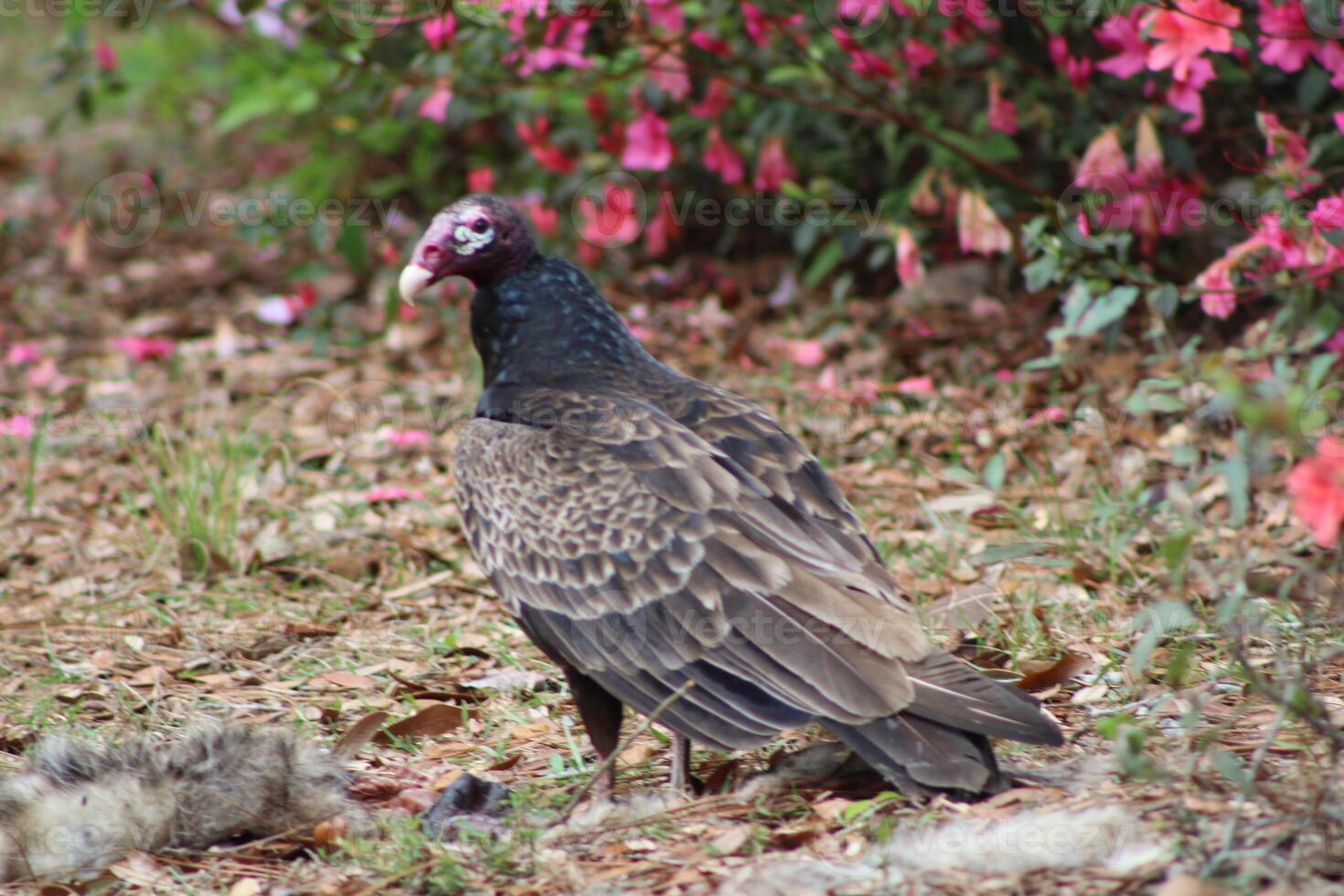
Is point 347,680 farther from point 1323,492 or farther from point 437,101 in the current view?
point 1323,492

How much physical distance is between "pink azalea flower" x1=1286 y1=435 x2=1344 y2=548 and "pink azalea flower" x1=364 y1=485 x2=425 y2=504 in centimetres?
364

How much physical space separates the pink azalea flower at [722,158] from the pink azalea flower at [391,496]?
1946mm

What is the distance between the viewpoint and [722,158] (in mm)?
6305

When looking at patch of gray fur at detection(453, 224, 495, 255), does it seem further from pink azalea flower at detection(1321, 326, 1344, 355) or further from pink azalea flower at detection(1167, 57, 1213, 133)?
pink azalea flower at detection(1321, 326, 1344, 355)

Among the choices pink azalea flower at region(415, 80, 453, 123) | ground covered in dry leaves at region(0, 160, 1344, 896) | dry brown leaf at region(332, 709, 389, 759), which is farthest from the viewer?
pink azalea flower at region(415, 80, 453, 123)

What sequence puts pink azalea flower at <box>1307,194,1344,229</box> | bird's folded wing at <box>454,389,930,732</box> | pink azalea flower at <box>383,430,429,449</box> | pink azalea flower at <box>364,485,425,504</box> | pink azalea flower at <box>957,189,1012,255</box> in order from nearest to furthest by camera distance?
bird's folded wing at <box>454,389,930,732</box>, pink azalea flower at <box>1307,194,1344,229</box>, pink azalea flower at <box>957,189,1012,255</box>, pink azalea flower at <box>364,485,425,504</box>, pink azalea flower at <box>383,430,429,449</box>

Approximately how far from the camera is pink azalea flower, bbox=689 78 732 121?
19.9 ft

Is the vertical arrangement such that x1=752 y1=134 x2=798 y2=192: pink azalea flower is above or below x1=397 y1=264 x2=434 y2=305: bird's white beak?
above

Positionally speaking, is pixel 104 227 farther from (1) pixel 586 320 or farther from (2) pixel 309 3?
(1) pixel 586 320

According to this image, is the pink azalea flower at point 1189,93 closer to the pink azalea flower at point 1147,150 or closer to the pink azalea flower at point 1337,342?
the pink azalea flower at point 1147,150

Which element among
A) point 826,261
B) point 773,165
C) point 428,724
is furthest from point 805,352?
point 428,724

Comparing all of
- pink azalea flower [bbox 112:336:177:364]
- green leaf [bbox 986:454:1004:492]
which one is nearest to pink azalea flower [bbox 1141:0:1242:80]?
green leaf [bbox 986:454:1004:492]

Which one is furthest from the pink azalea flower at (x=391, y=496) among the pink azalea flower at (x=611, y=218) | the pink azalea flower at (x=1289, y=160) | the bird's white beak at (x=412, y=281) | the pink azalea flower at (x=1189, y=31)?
the pink azalea flower at (x=1289, y=160)

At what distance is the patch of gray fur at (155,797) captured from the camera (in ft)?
10.3
